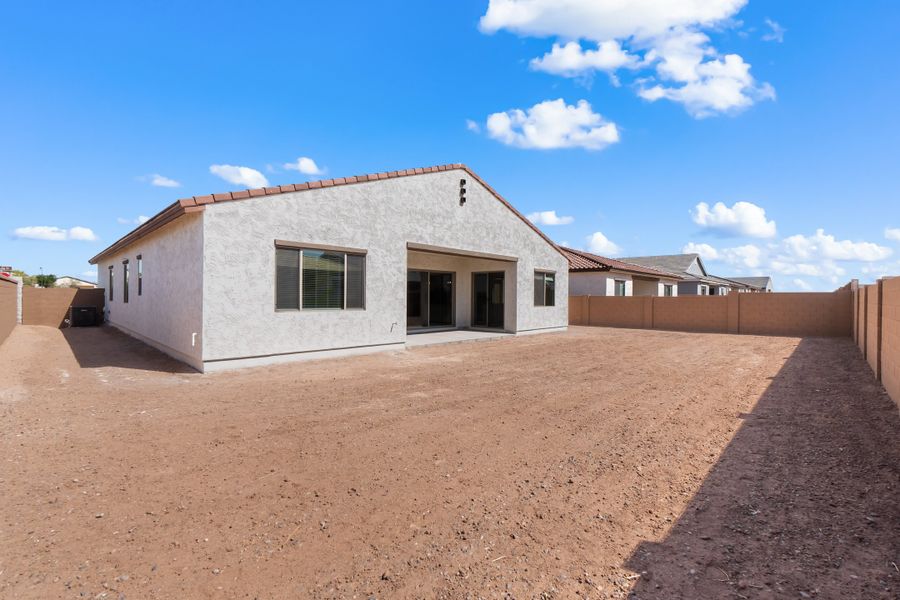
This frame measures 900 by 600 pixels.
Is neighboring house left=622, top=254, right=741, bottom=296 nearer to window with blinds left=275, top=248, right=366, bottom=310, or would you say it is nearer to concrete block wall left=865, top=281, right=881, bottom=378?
concrete block wall left=865, top=281, right=881, bottom=378

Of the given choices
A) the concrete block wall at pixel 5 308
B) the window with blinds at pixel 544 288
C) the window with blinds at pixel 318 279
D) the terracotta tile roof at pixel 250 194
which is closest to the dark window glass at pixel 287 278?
the window with blinds at pixel 318 279

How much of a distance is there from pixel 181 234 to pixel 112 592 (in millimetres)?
9261

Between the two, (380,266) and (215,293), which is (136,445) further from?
(380,266)

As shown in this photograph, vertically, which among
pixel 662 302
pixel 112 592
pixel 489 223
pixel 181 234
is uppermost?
pixel 489 223

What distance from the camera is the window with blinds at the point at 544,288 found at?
18.0 m

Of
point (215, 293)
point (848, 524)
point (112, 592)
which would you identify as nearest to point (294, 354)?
point (215, 293)

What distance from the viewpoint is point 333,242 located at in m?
10.8

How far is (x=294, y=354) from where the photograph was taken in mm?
10258

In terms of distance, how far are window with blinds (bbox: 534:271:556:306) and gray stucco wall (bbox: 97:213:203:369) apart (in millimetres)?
12261

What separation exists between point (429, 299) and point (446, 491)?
572 inches

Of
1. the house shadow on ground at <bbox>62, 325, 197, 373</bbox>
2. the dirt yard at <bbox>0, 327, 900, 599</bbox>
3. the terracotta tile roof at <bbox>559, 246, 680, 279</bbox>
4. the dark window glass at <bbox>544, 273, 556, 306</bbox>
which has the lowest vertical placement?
the dirt yard at <bbox>0, 327, 900, 599</bbox>

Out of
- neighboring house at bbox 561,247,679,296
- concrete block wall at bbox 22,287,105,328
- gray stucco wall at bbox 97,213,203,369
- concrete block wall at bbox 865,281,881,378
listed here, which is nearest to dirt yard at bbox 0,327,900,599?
concrete block wall at bbox 865,281,881,378

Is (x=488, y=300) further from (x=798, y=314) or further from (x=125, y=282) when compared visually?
(x=125, y=282)

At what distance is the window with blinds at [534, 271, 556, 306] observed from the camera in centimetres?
1795
